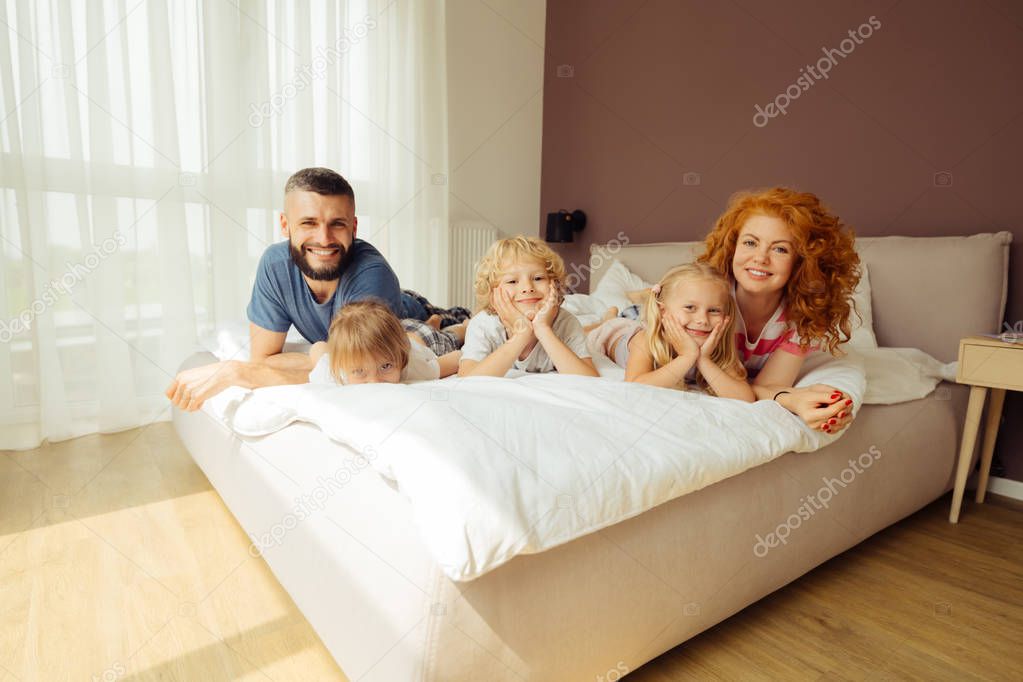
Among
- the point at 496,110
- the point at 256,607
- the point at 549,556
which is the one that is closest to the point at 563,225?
the point at 496,110

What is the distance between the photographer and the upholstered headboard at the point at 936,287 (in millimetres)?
2037

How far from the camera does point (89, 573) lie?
1.46 meters

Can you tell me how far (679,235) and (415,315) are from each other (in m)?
1.67

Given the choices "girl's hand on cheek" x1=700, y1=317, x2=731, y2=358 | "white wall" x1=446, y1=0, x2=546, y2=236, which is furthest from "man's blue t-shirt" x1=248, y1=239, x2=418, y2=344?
"white wall" x1=446, y1=0, x2=546, y2=236

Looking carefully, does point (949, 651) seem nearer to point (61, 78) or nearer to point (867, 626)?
point (867, 626)

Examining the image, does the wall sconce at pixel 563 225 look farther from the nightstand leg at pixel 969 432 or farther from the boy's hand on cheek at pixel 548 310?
the nightstand leg at pixel 969 432

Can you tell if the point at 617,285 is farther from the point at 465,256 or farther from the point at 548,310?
the point at 548,310

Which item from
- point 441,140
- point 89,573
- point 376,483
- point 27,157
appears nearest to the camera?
point 376,483

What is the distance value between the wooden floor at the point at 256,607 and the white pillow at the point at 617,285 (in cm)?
140

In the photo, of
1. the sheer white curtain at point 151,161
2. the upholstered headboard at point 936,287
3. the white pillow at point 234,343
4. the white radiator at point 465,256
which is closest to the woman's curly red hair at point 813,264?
the upholstered headboard at point 936,287

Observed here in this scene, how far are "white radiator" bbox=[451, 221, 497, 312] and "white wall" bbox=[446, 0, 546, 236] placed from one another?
0.08m

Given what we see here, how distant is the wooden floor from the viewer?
45.9 inches


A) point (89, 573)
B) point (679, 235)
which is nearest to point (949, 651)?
point (89, 573)

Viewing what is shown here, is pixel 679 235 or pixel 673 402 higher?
pixel 679 235
